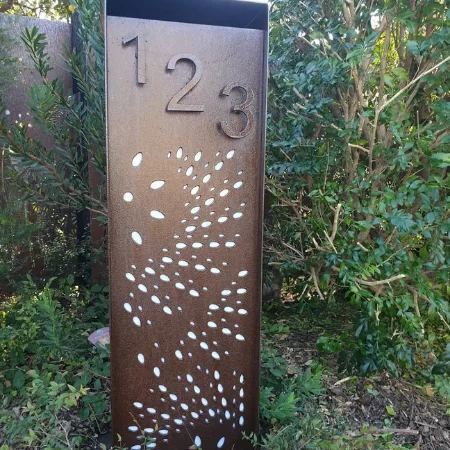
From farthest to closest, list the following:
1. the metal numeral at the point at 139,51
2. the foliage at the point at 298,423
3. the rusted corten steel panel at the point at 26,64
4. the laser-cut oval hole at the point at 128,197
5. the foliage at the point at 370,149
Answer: the rusted corten steel panel at the point at 26,64, the foliage at the point at 370,149, the foliage at the point at 298,423, the laser-cut oval hole at the point at 128,197, the metal numeral at the point at 139,51

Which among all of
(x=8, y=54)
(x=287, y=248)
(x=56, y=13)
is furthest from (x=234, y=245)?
(x=56, y=13)

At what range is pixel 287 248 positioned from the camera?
9.73 feet

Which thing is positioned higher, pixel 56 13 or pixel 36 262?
pixel 56 13

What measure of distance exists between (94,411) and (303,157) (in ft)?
5.25

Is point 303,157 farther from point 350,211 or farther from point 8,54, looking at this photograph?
point 8,54

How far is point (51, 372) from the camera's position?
229 cm

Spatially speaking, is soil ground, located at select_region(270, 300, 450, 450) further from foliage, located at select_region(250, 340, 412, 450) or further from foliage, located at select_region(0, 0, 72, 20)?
foliage, located at select_region(0, 0, 72, 20)

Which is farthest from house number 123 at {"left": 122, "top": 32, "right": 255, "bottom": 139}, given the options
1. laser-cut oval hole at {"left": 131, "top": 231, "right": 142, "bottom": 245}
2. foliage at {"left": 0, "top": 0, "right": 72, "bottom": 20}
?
foliage at {"left": 0, "top": 0, "right": 72, "bottom": 20}

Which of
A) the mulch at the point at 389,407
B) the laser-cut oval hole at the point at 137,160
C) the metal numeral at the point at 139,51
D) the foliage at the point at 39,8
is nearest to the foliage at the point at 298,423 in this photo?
the mulch at the point at 389,407

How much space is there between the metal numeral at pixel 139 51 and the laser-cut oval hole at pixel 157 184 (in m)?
0.35

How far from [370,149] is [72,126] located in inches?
65.2

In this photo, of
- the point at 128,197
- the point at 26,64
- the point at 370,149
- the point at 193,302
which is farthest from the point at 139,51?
the point at 26,64

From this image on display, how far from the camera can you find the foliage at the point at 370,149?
213 cm

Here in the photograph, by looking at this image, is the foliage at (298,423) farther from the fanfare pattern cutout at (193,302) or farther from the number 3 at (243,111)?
the number 3 at (243,111)
